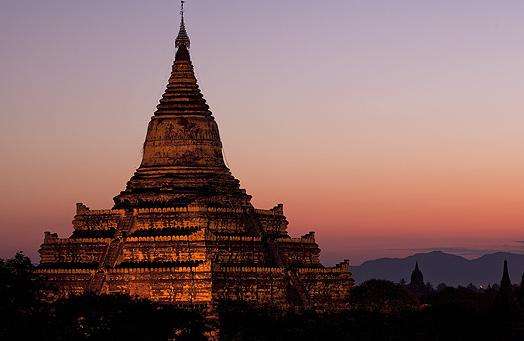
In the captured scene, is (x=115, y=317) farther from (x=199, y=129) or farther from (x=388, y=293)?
(x=388, y=293)

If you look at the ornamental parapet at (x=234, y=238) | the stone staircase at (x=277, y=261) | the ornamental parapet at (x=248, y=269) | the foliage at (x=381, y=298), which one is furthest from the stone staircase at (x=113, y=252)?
the foliage at (x=381, y=298)

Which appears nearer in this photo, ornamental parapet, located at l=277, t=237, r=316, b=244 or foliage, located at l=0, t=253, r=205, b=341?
foliage, located at l=0, t=253, r=205, b=341

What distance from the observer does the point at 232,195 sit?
10056 centimetres

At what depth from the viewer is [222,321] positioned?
296 feet

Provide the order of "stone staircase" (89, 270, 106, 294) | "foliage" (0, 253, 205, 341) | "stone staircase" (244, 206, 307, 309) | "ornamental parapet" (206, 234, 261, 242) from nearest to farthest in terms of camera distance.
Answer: "foliage" (0, 253, 205, 341) → "stone staircase" (89, 270, 106, 294) → "ornamental parapet" (206, 234, 261, 242) → "stone staircase" (244, 206, 307, 309)

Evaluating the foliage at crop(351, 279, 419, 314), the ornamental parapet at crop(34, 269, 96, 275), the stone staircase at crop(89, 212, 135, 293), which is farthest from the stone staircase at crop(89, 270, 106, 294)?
the foliage at crop(351, 279, 419, 314)

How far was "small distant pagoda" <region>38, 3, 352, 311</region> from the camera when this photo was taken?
92875 millimetres

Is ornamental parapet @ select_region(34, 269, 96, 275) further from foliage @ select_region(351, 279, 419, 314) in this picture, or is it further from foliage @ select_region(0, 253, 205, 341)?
foliage @ select_region(351, 279, 419, 314)

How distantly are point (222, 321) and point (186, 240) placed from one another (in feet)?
17.9

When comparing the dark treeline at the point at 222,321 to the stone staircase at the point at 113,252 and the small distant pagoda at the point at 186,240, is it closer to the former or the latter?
the small distant pagoda at the point at 186,240

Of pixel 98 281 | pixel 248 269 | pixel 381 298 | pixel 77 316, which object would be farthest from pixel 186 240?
pixel 381 298

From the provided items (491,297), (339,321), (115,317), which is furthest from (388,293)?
(115,317)

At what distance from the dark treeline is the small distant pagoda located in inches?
67.8

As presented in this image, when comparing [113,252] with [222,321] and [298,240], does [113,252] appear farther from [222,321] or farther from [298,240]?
[298,240]
